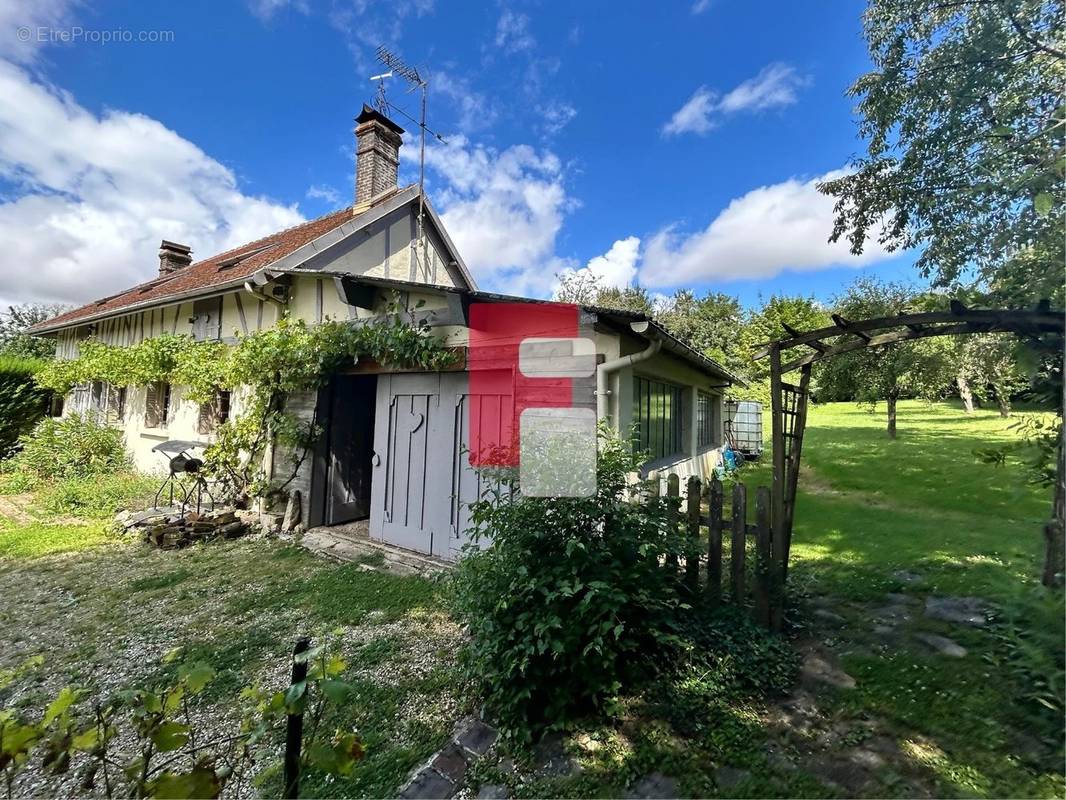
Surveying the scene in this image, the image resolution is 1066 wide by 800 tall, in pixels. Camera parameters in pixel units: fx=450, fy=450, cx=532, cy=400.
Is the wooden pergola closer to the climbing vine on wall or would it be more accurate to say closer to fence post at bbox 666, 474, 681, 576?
fence post at bbox 666, 474, 681, 576

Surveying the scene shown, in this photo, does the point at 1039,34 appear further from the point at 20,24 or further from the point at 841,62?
the point at 20,24

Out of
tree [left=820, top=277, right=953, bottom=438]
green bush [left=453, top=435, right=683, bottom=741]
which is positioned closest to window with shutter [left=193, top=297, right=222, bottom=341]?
green bush [left=453, top=435, right=683, bottom=741]

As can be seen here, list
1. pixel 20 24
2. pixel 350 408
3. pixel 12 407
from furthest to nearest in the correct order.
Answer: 1. pixel 12 407
2. pixel 350 408
3. pixel 20 24

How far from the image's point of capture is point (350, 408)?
26.1ft

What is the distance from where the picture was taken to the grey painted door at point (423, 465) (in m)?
6.10

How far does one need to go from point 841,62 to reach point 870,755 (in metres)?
7.76

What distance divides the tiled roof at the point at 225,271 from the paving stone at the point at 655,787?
361 inches

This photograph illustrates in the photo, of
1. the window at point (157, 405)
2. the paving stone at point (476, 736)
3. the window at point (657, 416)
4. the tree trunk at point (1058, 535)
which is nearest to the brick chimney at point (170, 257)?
the window at point (157, 405)

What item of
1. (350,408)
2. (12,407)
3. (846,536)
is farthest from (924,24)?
(12,407)

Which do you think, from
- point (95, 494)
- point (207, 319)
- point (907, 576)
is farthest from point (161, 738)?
point (95, 494)

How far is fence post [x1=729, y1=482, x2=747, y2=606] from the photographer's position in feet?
12.2

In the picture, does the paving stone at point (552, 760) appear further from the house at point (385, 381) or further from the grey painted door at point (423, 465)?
the grey painted door at point (423, 465)

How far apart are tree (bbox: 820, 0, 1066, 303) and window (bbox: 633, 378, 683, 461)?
3.41 meters

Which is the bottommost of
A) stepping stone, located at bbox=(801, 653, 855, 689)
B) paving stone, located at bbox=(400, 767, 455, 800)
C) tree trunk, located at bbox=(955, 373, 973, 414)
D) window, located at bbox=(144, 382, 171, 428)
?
paving stone, located at bbox=(400, 767, 455, 800)
